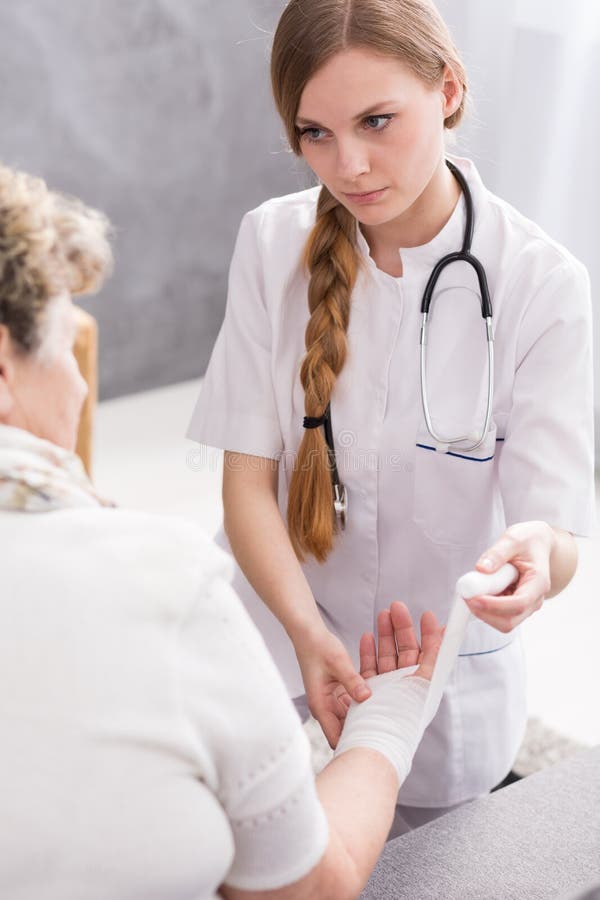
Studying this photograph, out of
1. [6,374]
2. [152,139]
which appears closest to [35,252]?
[6,374]

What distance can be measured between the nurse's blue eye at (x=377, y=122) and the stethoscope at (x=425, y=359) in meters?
0.19

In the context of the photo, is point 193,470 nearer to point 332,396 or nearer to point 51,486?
point 332,396

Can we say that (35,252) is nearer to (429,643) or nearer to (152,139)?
(429,643)

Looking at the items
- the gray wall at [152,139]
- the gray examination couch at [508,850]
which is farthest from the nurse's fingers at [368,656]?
the gray wall at [152,139]

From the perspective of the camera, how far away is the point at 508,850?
122cm

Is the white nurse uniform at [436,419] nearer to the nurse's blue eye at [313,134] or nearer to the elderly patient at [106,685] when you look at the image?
the nurse's blue eye at [313,134]

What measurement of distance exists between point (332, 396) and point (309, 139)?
33cm

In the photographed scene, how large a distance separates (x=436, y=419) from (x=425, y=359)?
78 millimetres

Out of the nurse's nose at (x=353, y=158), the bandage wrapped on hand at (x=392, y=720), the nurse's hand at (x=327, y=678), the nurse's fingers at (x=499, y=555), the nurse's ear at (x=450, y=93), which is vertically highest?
the nurse's ear at (x=450, y=93)

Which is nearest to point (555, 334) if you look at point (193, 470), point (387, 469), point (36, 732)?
point (387, 469)

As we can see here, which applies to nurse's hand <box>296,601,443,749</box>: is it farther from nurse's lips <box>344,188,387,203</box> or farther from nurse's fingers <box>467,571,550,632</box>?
nurse's lips <box>344,188,387,203</box>

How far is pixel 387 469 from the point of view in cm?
145

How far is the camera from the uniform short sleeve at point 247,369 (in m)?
1.50

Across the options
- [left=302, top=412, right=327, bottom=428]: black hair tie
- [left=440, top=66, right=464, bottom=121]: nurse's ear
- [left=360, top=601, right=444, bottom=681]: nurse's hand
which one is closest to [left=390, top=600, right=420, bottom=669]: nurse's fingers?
[left=360, top=601, right=444, bottom=681]: nurse's hand
